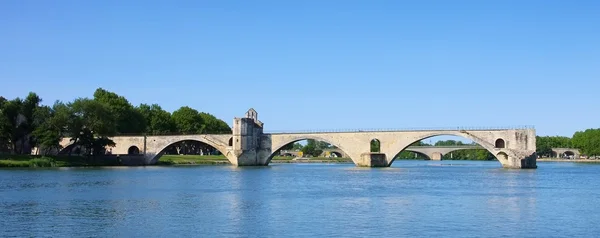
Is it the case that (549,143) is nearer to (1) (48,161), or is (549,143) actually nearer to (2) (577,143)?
(2) (577,143)

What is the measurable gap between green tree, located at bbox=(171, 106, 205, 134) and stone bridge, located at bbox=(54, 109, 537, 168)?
73.5 feet

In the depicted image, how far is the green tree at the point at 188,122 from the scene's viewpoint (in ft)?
370

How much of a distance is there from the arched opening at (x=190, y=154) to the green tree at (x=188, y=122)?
213cm

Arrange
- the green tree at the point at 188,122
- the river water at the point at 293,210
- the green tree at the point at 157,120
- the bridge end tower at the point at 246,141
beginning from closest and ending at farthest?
the river water at the point at 293,210
the bridge end tower at the point at 246,141
the green tree at the point at 157,120
the green tree at the point at 188,122

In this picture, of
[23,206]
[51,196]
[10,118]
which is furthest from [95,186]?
[10,118]

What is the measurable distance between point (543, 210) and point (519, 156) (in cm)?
4027

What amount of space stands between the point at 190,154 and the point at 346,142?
48.0 metres

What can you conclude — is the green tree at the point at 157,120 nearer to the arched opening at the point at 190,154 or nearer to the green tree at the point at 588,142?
the arched opening at the point at 190,154

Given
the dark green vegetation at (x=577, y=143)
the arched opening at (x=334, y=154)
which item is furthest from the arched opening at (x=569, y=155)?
the arched opening at (x=334, y=154)

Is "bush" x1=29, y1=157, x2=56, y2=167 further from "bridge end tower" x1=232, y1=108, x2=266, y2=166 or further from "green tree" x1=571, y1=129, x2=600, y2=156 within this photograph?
"green tree" x1=571, y1=129, x2=600, y2=156

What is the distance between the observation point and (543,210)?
30500 millimetres

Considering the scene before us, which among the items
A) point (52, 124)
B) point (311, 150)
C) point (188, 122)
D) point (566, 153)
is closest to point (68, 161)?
point (52, 124)

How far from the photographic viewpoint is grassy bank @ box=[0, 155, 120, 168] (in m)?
67.8

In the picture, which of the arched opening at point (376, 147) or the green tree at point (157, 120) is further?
the green tree at point (157, 120)
